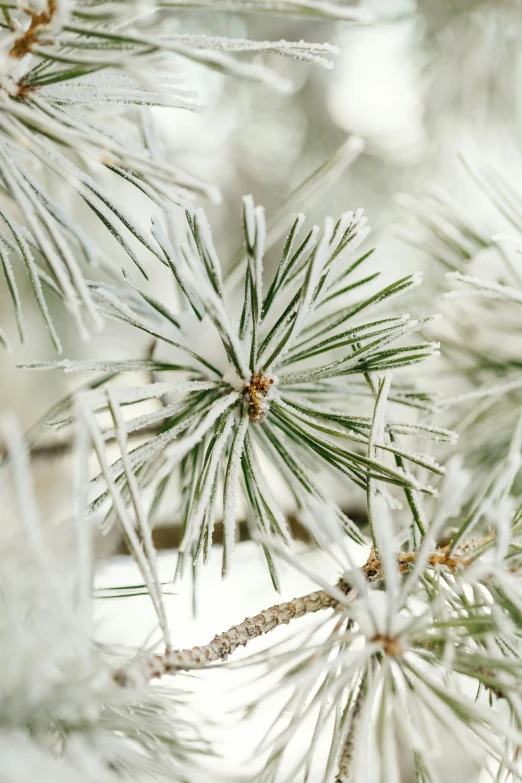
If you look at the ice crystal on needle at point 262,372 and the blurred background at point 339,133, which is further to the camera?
the blurred background at point 339,133

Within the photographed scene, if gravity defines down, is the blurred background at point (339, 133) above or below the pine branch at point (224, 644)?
above

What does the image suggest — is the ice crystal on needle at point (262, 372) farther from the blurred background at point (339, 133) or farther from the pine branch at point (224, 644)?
the blurred background at point (339, 133)

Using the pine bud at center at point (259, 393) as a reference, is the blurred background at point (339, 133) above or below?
above

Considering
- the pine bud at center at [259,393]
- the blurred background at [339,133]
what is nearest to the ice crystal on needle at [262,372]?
the pine bud at center at [259,393]

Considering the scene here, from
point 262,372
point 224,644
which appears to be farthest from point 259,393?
point 224,644

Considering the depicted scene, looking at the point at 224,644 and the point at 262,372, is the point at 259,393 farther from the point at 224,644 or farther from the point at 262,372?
the point at 224,644

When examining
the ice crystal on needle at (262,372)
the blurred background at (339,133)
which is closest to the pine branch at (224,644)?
the ice crystal on needle at (262,372)

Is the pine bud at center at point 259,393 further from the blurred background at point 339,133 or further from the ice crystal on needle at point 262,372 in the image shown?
the blurred background at point 339,133

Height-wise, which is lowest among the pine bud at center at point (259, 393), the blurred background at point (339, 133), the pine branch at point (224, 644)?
the pine branch at point (224, 644)

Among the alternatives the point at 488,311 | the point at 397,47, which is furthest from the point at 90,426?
the point at 397,47
